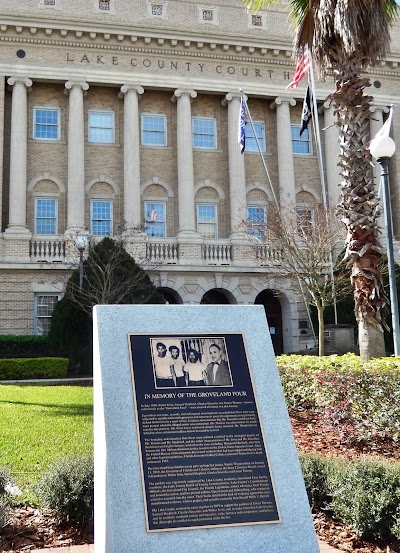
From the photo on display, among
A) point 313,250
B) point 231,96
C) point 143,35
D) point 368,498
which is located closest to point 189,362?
point 368,498

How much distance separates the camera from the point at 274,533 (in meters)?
4.63

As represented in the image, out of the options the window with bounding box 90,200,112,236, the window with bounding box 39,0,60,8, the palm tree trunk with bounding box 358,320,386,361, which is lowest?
the palm tree trunk with bounding box 358,320,386,361

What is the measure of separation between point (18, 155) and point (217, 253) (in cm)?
1111

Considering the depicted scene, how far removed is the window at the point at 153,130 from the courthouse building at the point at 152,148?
8 centimetres

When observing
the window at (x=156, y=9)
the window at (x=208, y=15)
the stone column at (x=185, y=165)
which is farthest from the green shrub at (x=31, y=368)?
the window at (x=208, y=15)

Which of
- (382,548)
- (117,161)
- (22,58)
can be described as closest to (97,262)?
(117,161)

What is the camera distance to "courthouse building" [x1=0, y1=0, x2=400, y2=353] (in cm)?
3072

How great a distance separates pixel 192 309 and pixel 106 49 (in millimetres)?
29931

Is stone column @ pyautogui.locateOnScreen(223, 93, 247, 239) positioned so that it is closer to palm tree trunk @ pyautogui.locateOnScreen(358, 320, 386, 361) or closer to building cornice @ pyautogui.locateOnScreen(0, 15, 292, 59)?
building cornice @ pyautogui.locateOnScreen(0, 15, 292, 59)

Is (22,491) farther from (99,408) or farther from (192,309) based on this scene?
(192,309)

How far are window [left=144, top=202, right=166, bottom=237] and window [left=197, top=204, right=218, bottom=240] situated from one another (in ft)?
6.52

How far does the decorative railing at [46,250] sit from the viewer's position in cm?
2989

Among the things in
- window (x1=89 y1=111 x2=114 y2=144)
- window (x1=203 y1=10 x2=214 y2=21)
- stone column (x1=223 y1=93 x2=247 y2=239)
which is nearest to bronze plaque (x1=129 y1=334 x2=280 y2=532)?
stone column (x1=223 y1=93 x2=247 y2=239)

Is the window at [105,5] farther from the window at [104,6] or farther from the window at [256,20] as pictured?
the window at [256,20]
